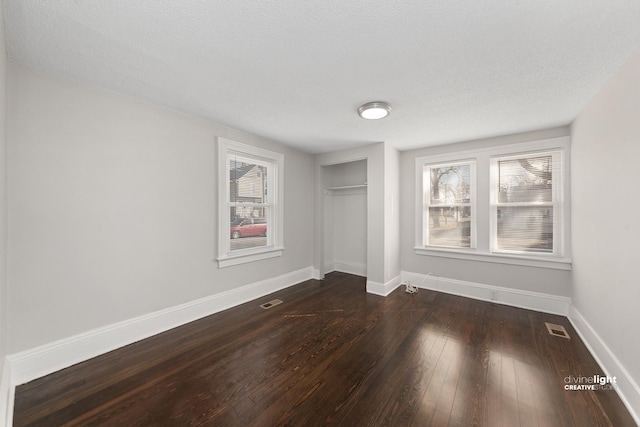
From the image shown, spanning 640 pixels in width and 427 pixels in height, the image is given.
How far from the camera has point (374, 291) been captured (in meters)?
3.91

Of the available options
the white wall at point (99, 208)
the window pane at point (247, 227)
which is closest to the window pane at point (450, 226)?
the window pane at point (247, 227)

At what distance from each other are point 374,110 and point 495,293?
3.15 m

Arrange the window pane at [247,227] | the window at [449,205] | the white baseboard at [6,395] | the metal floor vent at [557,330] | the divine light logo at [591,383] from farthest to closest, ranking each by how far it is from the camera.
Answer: the window at [449,205] < the window pane at [247,227] < the metal floor vent at [557,330] < the divine light logo at [591,383] < the white baseboard at [6,395]

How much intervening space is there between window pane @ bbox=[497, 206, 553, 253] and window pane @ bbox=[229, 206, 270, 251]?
360 cm

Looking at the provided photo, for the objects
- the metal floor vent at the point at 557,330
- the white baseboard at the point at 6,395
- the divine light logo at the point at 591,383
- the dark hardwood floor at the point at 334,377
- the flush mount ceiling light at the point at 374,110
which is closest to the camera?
the white baseboard at the point at 6,395

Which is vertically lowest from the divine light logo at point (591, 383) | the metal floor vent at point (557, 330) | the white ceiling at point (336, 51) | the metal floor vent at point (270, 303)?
the divine light logo at point (591, 383)

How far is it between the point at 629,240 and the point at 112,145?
433cm

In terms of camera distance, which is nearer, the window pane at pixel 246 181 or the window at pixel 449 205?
the window pane at pixel 246 181

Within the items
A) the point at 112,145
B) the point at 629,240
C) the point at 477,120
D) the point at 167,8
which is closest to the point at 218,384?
the point at 112,145

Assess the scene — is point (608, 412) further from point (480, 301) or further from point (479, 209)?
point (479, 209)

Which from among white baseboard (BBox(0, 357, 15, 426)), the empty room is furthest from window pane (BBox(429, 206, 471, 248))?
white baseboard (BBox(0, 357, 15, 426))

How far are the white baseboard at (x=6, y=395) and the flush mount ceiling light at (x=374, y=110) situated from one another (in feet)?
11.3

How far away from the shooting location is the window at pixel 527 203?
319 centimetres

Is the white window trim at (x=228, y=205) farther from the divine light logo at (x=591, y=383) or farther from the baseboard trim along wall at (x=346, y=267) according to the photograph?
the divine light logo at (x=591, y=383)
